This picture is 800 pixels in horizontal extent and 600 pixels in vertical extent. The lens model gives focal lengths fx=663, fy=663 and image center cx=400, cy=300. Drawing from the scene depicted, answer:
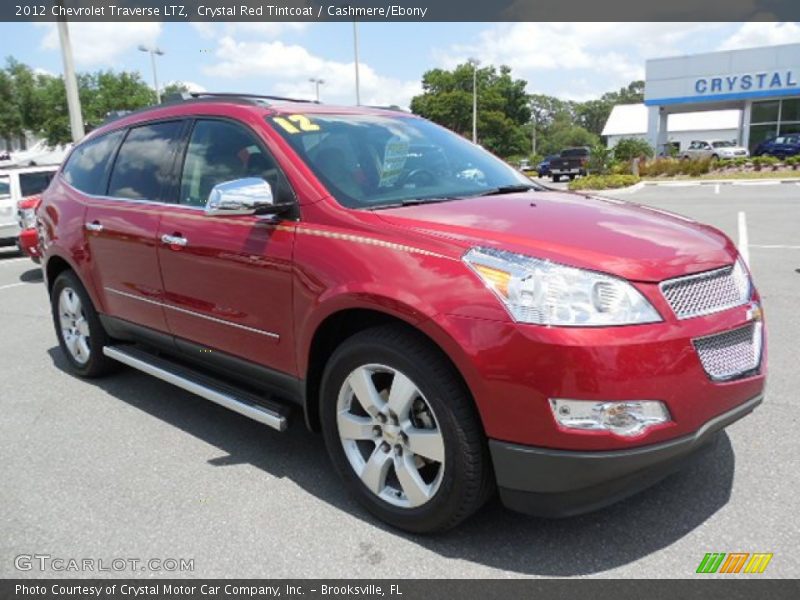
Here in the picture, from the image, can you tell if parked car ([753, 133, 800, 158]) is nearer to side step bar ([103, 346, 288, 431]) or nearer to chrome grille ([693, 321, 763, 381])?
chrome grille ([693, 321, 763, 381])

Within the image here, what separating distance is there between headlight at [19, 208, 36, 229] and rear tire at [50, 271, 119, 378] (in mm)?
4996

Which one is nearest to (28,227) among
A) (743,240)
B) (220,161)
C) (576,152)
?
(220,161)

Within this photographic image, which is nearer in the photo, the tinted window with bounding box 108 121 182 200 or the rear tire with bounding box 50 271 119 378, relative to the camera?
the tinted window with bounding box 108 121 182 200

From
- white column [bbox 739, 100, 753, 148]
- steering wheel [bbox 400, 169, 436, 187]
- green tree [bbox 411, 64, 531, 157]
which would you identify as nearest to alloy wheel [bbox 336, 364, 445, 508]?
steering wheel [bbox 400, 169, 436, 187]

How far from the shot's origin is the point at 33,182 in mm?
12336

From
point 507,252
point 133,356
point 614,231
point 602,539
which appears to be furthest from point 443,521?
point 133,356

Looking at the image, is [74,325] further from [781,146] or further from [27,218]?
[781,146]

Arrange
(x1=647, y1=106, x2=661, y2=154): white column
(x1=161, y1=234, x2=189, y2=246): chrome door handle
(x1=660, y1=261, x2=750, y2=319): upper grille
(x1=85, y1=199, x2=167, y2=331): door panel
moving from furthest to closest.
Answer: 1. (x1=647, y1=106, x2=661, y2=154): white column
2. (x1=85, y1=199, x2=167, y2=331): door panel
3. (x1=161, y1=234, x2=189, y2=246): chrome door handle
4. (x1=660, y1=261, x2=750, y2=319): upper grille

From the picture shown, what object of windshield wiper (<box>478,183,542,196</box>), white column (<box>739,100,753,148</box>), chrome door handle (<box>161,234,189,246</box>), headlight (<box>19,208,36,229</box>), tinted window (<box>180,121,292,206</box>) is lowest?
headlight (<box>19,208,36,229</box>)

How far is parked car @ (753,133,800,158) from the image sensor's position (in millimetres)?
34562

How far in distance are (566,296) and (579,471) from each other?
2.01 feet

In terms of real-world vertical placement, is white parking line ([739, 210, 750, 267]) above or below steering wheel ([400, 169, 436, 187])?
below

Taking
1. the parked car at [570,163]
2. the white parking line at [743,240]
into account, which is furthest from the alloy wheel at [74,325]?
the parked car at [570,163]

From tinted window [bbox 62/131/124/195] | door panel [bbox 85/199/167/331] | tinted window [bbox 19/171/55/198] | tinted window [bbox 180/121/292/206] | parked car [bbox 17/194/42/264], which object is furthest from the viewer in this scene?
tinted window [bbox 19/171/55/198]
